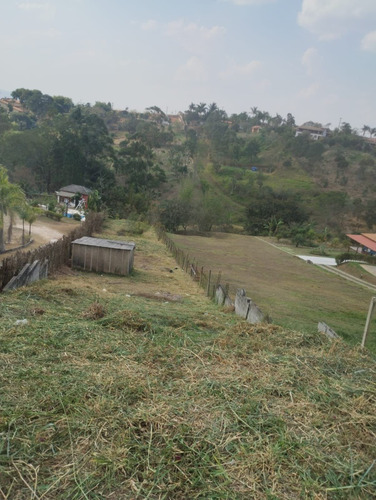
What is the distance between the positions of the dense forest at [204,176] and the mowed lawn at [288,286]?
10.6m

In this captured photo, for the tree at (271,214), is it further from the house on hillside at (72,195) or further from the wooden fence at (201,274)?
the wooden fence at (201,274)

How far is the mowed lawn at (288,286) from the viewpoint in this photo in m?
12.1

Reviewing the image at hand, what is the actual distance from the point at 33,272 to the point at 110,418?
7535 millimetres

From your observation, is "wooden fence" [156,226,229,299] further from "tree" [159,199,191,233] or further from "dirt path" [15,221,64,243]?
"tree" [159,199,191,233]

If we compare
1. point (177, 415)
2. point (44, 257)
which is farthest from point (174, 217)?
point (177, 415)

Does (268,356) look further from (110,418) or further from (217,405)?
(110,418)

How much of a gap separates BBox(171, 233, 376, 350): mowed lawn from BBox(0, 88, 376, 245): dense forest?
34.6ft

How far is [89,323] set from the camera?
19.5ft

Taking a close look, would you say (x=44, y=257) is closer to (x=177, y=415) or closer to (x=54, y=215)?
(x=177, y=415)

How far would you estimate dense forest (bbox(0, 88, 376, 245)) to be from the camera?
42094 mm

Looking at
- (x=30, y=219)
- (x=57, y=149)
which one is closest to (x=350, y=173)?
(x=57, y=149)

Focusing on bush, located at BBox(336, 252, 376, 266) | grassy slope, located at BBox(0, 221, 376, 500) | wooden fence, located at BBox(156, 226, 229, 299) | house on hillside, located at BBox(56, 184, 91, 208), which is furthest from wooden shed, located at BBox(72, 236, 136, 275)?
house on hillside, located at BBox(56, 184, 91, 208)

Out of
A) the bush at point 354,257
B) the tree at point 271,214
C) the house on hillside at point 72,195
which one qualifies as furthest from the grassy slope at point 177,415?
the tree at point 271,214

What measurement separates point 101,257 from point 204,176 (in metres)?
45.6
